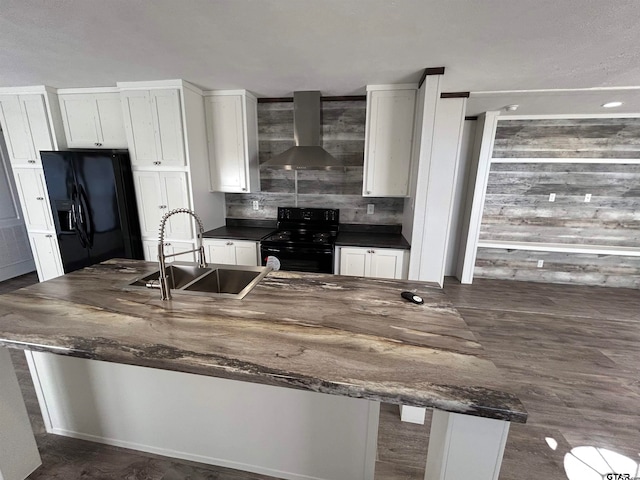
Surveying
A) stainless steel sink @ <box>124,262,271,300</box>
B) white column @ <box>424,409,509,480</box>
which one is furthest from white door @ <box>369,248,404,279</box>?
white column @ <box>424,409,509,480</box>

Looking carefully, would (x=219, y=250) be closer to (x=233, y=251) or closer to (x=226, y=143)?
(x=233, y=251)

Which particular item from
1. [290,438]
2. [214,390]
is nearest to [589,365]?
[290,438]

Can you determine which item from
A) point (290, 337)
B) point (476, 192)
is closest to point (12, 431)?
point (290, 337)

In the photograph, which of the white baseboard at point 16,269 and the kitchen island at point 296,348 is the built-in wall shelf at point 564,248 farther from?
the white baseboard at point 16,269

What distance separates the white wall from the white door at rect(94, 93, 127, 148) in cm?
226

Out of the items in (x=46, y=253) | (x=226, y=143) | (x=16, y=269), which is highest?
(x=226, y=143)

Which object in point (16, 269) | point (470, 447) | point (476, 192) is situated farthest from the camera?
point (16, 269)

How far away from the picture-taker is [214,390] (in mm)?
1392

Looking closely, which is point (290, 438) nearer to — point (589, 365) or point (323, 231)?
point (323, 231)

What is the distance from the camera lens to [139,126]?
2785 millimetres

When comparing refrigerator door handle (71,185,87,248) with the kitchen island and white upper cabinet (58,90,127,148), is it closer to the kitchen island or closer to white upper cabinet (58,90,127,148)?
white upper cabinet (58,90,127,148)

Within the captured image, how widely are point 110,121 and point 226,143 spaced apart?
128cm

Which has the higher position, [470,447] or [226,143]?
[226,143]

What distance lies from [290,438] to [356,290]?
840 millimetres
